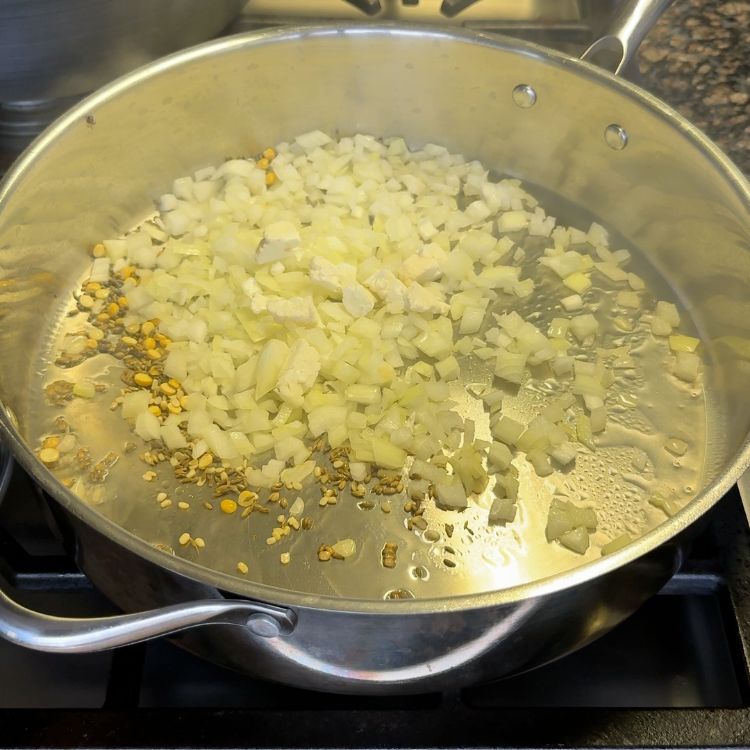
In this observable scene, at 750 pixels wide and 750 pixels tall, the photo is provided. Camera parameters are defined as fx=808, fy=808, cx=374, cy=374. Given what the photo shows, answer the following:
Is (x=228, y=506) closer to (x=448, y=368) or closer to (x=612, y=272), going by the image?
(x=448, y=368)

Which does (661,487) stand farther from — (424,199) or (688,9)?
(688,9)

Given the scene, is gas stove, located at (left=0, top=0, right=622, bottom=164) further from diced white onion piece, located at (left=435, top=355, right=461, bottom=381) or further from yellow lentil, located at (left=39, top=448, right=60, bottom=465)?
yellow lentil, located at (left=39, top=448, right=60, bottom=465)

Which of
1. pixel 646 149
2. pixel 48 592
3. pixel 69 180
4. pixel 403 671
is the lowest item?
pixel 48 592

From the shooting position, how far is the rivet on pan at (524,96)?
1.19m

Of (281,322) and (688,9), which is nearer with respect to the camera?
(281,322)

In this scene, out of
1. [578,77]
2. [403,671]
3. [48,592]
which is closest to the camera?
Answer: [403,671]

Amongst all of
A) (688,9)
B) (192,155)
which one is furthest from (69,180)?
(688,9)

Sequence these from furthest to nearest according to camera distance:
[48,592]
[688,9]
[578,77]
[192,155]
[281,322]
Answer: [688,9] < [192,155] < [578,77] < [281,322] < [48,592]

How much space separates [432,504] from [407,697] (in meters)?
0.22

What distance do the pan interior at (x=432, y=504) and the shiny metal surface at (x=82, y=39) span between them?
362 millimetres

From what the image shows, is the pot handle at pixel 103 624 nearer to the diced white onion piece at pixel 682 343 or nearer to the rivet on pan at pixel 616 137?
the diced white onion piece at pixel 682 343

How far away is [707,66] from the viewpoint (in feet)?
4.55

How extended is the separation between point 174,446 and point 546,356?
0.48 meters

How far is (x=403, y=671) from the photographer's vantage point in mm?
707
